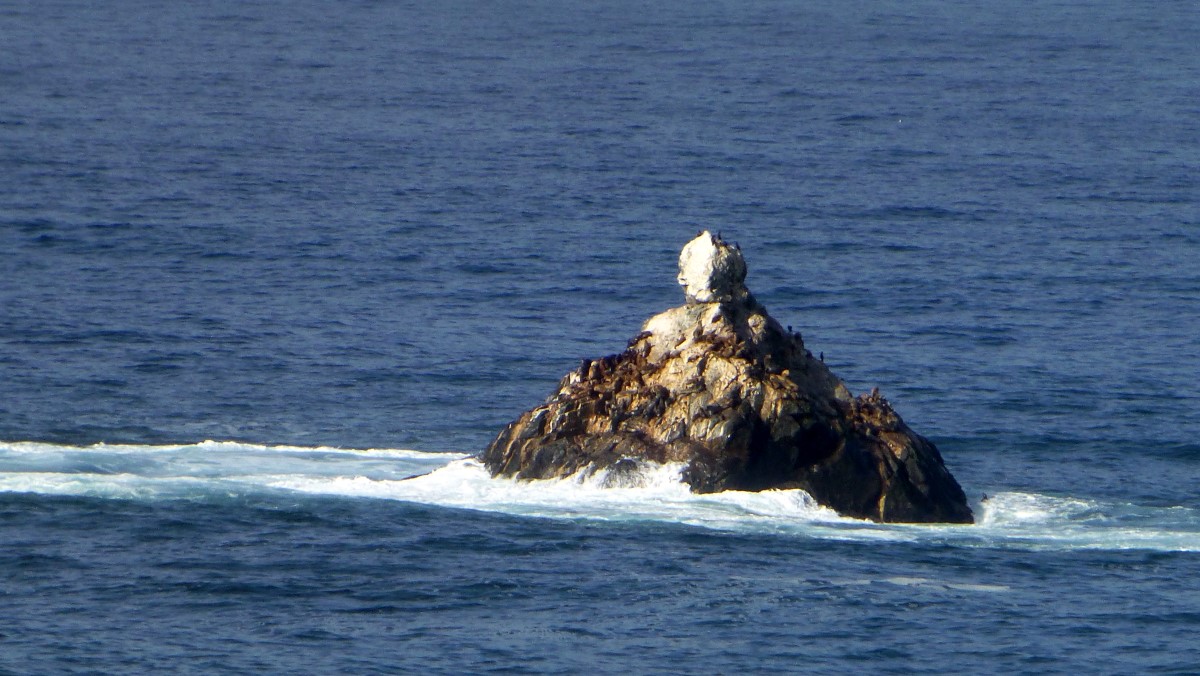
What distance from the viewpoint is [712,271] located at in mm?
58750

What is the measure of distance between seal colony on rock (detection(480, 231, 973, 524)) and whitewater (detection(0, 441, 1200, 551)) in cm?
51

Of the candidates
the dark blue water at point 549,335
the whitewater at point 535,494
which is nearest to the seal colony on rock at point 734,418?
the whitewater at point 535,494

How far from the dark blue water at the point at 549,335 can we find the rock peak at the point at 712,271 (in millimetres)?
5672

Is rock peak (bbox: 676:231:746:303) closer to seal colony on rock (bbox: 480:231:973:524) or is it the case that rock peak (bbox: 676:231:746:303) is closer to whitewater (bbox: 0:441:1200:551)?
seal colony on rock (bbox: 480:231:973:524)

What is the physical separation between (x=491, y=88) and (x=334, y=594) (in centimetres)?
11204

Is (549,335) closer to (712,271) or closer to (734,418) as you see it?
(712,271)

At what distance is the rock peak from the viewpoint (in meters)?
58.8

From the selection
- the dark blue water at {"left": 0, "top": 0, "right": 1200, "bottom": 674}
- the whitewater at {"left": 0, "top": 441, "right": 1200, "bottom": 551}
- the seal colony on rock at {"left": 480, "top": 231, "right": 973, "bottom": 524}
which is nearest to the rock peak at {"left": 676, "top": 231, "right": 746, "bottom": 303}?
the seal colony on rock at {"left": 480, "top": 231, "right": 973, "bottom": 524}

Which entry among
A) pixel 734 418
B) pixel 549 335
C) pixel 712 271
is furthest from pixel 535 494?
pixel 549 335

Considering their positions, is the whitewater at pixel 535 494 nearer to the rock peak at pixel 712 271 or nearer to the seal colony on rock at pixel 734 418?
the seal colony on rock at pixel 734 418

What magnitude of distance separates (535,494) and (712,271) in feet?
25.6

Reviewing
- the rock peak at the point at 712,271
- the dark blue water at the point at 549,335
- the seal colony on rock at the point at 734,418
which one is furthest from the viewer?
the rock peak at the point at 712,271

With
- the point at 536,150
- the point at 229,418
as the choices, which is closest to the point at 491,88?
the point at 536,150

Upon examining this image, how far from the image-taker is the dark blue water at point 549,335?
51219 mm
